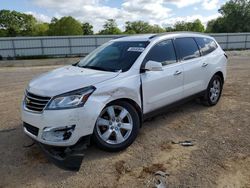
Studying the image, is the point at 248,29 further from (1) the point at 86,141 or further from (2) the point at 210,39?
(1) the point at 86,141

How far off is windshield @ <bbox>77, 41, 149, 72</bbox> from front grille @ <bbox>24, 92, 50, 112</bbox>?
1177 millimetres

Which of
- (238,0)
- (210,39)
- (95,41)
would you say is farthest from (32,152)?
(238,0)

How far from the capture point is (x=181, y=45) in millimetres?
5188

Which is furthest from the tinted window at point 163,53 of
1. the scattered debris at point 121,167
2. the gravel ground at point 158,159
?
the scattered debris at point 121,167

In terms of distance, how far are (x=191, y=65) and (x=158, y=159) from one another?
2.27 m

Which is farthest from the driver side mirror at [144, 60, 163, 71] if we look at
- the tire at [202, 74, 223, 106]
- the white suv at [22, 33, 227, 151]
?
the tire at [202, 74, 223, 106]

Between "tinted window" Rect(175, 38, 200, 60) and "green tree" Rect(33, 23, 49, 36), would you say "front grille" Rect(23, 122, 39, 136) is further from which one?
"green tree" Rect(33, 23, 49, 36)

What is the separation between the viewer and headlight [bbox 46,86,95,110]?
3.46 metres

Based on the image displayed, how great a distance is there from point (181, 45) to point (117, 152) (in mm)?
2519

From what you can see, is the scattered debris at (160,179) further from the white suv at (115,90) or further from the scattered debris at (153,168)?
the white suv at (115,90)

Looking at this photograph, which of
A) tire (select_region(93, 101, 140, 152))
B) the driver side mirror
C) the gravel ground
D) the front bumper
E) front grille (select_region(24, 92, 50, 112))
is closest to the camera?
the gravel ground

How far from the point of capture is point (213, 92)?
6090 mm

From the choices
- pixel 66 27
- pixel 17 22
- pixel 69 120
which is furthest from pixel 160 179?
pixel 17 22

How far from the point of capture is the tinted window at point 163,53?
455 centimetres
